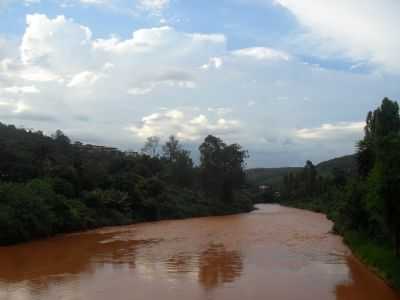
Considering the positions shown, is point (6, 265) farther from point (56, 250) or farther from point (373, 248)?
point (373, 248)

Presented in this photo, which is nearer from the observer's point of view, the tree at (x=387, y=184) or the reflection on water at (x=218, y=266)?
the tree at (x=387, y=184)

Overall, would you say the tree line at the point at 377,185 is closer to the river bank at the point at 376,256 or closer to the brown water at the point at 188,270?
the river bank at the point at 376,256

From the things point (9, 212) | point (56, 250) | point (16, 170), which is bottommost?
point (56, 250)

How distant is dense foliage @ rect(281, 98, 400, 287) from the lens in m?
17.2

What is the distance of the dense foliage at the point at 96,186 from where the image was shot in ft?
112

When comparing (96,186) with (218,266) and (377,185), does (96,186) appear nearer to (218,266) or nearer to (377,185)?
(218,266)

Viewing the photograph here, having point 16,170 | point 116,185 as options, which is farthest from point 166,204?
point 16,170

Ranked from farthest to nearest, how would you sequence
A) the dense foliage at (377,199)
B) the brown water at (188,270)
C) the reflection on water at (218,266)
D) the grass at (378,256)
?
the reflection on water at (218,266) → the dense foliage at (377,199) → the grass at (378,256) → the brown water at (188,270)

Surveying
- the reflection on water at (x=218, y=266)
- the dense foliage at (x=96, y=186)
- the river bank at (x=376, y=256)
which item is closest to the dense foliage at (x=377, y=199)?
the river bank at (x=376, y=256)

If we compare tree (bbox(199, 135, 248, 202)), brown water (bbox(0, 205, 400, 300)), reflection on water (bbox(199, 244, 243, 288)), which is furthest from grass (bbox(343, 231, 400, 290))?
tree (bbox(199, 135, 248, 202))

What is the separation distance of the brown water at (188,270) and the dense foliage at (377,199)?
956 mm

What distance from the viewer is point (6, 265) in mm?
22719

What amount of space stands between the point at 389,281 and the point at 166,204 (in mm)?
43190

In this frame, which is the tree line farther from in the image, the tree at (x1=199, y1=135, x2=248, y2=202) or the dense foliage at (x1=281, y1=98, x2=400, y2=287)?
the tree at (x1=199, y1=135, x2=248, y2=202)
